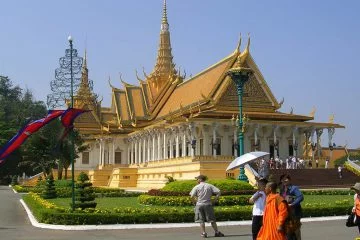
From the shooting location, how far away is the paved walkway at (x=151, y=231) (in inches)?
497

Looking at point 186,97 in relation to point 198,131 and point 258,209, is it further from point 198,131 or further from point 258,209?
point 258,209

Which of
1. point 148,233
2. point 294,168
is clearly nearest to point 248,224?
point 148,233

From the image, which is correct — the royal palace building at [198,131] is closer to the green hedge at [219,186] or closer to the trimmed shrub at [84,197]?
the green hedge at [219,186]

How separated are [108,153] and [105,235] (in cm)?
4503

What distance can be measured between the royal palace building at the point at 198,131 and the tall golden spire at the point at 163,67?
5.99 feet

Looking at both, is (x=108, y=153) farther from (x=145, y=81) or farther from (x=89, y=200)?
(x=89, y=200)

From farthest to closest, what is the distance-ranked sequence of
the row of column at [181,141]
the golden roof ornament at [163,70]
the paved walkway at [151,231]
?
the golden roof ornament at [163,70], the row of column at [181,141], the paved walkway at [151,231]

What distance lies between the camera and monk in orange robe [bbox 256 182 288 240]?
7.19 m

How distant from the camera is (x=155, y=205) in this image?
21469 millimetres

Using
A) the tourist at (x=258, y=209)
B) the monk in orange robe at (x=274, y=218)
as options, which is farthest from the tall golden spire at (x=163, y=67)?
the monk in orange robe at (x=274, y=218)

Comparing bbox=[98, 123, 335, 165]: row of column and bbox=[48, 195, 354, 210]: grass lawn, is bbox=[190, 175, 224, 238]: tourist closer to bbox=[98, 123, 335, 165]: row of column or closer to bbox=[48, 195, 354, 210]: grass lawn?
bbox=[48, 195, 354, 210]: grass lawn

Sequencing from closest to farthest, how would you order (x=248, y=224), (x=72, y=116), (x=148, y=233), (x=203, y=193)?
(x=203, y=193) → (x=148, y=233) → (x=248, y=224) → (x=72, y=116)

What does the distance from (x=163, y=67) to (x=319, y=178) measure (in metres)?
32.3

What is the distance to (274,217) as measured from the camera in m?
7.30
